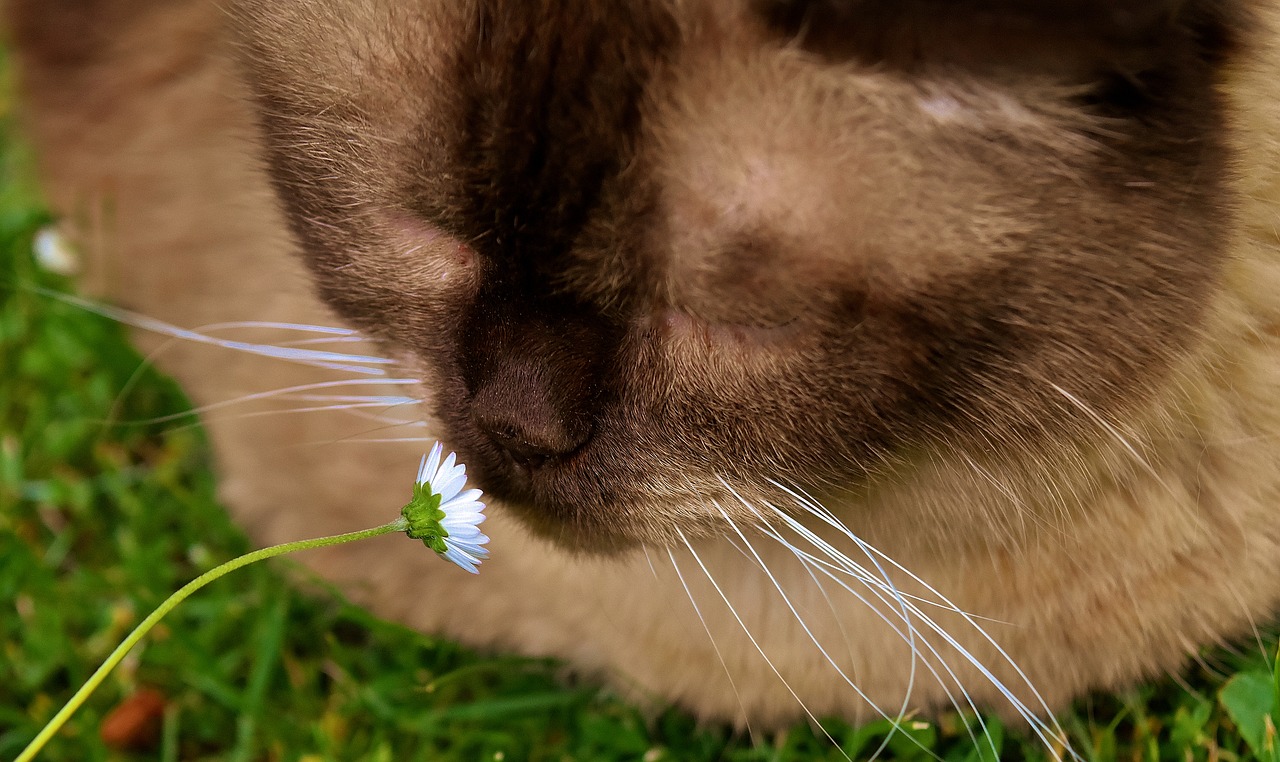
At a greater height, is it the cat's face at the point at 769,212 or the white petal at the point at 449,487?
the cat's face at the point at 769,212

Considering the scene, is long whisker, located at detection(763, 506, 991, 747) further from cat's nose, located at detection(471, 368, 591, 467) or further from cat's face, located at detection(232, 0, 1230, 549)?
cat's nose, located at detection(471, 368, 591, 467)

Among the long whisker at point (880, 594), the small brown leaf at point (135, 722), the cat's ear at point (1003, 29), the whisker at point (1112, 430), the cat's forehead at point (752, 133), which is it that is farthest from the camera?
the small brown leaf at point (135, 722)

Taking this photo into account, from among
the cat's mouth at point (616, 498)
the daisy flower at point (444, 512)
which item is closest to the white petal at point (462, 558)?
the daisy flower at point (444, 512)

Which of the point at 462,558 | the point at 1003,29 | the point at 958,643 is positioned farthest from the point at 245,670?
the point at 1003,29

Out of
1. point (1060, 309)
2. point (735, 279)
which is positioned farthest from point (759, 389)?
point (1060, 309)

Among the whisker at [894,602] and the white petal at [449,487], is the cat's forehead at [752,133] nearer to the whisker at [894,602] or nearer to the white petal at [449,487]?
the white petal at [449,487]

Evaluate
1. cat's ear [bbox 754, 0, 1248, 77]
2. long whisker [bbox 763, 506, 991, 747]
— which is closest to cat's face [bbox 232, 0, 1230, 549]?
cat's ear [bbox 754, 0, 1248, 77]
